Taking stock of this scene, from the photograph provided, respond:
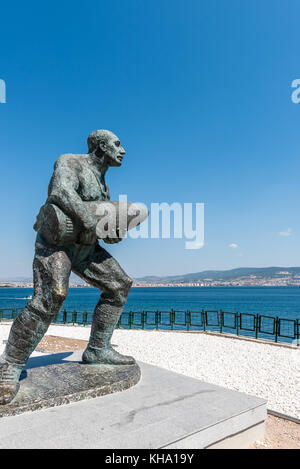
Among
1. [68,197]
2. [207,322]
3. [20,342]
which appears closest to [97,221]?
[68,197]

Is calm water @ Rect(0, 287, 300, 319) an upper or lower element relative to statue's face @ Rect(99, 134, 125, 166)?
lower

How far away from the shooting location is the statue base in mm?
3651

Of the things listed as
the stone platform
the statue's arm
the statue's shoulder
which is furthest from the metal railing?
the statue's shoulder

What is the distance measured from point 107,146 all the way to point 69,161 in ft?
1.99

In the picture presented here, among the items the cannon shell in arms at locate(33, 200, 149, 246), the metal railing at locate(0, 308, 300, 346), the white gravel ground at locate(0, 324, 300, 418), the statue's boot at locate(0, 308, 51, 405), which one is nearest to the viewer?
the statue's boot at locate(0, 308, 51, 405)

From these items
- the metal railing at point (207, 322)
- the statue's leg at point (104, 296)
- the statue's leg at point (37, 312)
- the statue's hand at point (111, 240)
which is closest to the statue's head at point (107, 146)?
the statue's hand at point (111, 240)

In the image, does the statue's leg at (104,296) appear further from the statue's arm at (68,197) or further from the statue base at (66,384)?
the statue's arm at (68,197)

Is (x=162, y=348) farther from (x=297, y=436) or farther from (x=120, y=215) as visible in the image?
(x=120, y=215)

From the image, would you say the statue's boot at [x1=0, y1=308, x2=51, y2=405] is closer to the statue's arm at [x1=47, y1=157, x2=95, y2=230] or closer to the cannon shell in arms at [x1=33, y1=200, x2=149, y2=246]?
the cannon shell in arms at [x1=33, y1=200, x2=149, y2=246]

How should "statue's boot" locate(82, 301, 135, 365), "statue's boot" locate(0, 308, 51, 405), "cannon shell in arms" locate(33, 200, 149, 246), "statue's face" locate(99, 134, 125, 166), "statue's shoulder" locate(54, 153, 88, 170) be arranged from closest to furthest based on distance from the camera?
"statue's boot" locate(0, 308, 51, 405)
"cannon shell in arms" locate(33, 200, 149, 246)
"statue's shoulder" locate(54, 153, 88, 170)
"statue's face" locate(99, 134, 125, 166)
"statue's boot" locate(82, 301, 135, 365)

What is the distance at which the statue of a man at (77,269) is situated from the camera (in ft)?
12.9

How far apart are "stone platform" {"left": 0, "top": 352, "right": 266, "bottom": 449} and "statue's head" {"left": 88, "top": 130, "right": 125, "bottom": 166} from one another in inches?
116

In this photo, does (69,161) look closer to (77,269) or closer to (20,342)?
(77,269)
